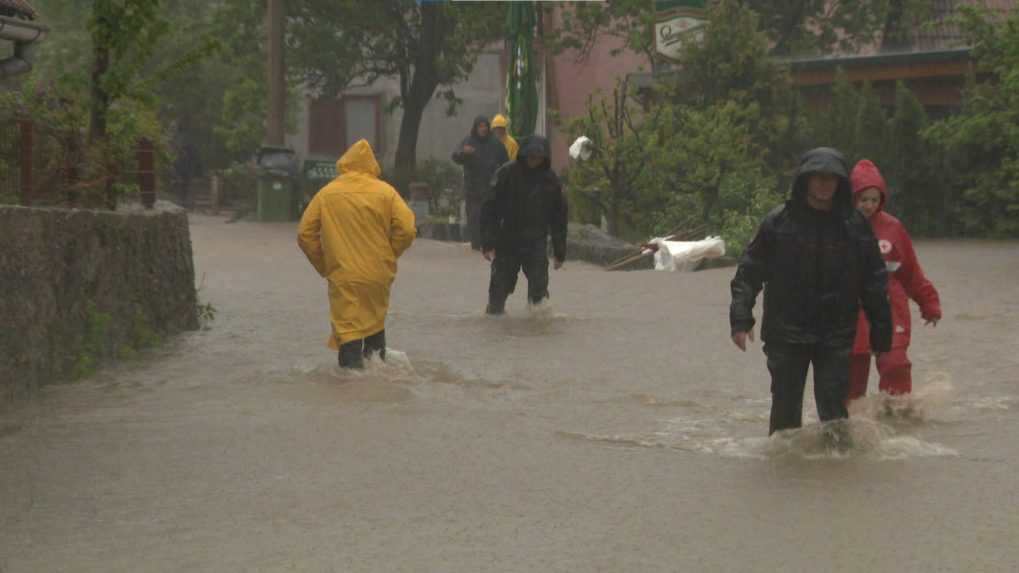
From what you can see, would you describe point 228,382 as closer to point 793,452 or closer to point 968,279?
point 793,452

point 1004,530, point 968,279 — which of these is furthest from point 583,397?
point 968,279

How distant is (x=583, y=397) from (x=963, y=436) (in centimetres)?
257

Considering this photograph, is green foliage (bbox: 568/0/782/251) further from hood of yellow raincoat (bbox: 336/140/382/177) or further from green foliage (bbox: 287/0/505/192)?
green foliage (bbox: 287/0/505/192)

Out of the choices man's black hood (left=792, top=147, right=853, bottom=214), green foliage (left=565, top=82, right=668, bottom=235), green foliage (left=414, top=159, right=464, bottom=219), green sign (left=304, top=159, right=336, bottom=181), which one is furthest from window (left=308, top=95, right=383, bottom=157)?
man's black hood (left=792, top=147, right=853, bottom=214)

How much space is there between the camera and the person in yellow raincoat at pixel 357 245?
12398mm

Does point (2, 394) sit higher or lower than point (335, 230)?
lower


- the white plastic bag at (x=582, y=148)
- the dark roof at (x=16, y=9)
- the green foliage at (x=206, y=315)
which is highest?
the dark roof at (x=16, y=9)

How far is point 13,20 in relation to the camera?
16.1 meters

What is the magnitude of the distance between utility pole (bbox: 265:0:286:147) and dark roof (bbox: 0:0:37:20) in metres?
18.5

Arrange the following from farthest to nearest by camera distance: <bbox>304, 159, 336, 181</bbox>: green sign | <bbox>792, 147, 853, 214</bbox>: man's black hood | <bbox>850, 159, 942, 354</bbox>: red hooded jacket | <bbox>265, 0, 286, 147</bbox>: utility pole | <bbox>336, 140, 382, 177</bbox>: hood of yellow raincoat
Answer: <bbox>304, 159, 336, 181</bbox>: green sign → <bbox>265, 0, 286, 147</bbox>: utility pole → <bbox>336, 140, 382, 177</bbox>: hood of yellow raincoat → <bbox>850, 159, 942, 354</bbox>: red hooded jacket → <bbox>792, 147, 853, 214</bbox>: man's black hood

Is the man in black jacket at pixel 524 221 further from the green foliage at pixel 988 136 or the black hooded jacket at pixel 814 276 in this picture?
the black hooded jacket at pixel 814 276

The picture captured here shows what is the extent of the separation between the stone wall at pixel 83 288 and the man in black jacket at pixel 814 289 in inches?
181

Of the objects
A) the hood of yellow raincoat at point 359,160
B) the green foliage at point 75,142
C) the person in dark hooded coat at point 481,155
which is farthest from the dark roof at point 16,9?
the person in dark hooded coat at point 481,155

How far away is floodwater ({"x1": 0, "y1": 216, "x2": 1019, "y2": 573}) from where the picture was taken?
23.5 feet
